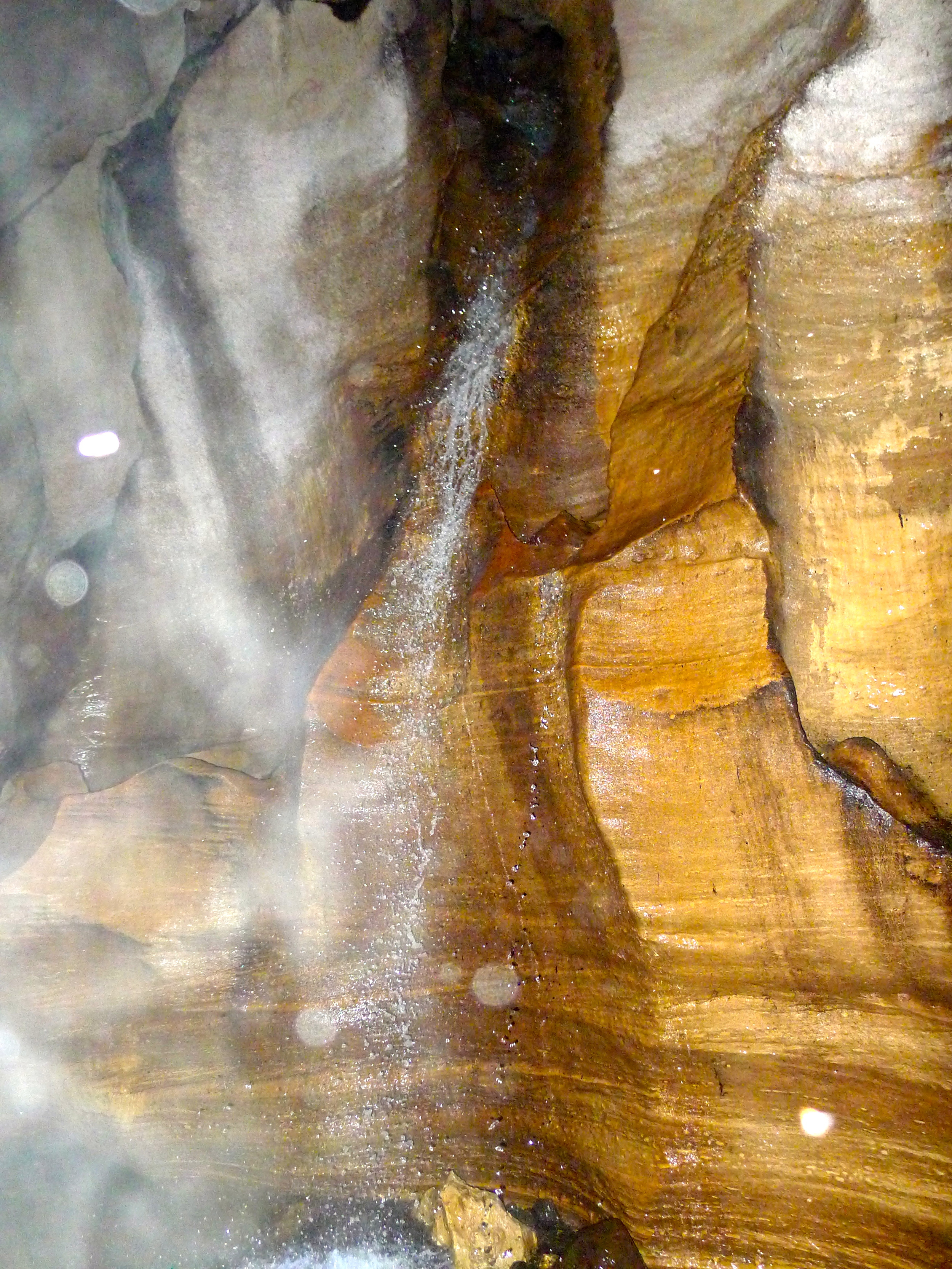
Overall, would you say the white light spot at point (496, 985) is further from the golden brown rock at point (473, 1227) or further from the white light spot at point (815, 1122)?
the white light spot at point (815, 1122)

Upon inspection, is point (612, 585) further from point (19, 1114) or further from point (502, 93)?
point (19, 1114)

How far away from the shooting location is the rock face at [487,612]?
2600mm

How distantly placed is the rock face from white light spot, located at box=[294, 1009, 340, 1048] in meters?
0.06

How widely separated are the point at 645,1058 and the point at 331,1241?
71.2 inches

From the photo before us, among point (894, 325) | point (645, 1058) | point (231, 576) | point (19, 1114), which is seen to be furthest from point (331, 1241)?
point (894, 325)

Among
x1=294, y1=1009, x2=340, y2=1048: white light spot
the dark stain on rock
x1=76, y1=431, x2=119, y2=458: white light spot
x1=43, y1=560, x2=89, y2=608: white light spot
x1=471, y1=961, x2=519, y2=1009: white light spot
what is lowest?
x1=294, y1=1009, x2=340, y2=1048: white light spot

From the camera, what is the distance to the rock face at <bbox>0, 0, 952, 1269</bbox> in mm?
2600

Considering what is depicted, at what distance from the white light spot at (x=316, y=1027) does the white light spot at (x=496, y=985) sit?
68cm

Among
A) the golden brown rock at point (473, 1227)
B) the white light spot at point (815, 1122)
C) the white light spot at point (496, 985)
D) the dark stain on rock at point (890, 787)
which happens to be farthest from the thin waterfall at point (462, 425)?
the golden brown rock at point (473, 1227)

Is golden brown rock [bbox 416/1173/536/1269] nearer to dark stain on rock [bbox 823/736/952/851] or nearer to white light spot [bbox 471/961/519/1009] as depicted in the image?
white light spot [bbox 471/961/519/1009]

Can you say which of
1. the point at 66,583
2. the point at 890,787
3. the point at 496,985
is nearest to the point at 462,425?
the point at 66,583

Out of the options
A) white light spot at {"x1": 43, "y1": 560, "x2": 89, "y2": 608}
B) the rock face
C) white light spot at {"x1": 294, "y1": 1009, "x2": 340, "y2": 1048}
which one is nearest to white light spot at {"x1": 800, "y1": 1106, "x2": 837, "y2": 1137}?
the rock face

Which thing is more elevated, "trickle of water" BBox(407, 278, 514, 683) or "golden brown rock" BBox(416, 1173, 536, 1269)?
"trickle of water" BBox(407, 278, 514, 683)

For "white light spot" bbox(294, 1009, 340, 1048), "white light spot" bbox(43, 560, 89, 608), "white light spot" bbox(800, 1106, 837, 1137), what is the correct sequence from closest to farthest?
"white light spot" bbox(43, 560, 89, 608) < "white light spot" bbox(800, 1106, 837, 1137) < "white light spot" bbox(294, 1009, 340, 1048)
